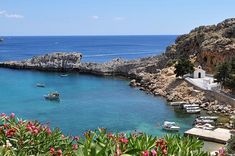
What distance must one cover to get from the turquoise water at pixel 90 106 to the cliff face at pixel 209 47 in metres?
11.6

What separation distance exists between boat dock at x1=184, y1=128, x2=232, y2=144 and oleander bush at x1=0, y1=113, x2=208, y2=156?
72.3 ft

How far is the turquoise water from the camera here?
130 ft

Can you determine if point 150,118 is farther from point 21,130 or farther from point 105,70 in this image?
point 105,70

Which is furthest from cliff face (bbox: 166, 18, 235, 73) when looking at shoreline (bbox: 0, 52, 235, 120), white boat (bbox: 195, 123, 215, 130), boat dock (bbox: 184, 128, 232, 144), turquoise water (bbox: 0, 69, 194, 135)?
boat dock (bbox: 184, 128, 232, 144)

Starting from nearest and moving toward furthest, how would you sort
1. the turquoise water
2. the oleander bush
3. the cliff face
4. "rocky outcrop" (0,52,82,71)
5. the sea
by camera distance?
1. the oleander bush
2. the sea
3. the turquoise water
4. the cliff face
5. "rocky outcrop" (0,52,82,71)

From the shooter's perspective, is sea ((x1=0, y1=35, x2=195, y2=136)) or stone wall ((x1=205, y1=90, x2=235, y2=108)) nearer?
sea ((x1=0, y1=35, x2=195, y2=136))

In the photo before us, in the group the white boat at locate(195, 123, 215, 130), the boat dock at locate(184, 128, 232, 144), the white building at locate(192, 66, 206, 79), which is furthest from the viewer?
the white building at locate(192, 66, 206, 79)

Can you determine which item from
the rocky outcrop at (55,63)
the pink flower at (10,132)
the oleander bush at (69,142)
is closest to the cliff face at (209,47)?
the rocky outcrop at (55,63)

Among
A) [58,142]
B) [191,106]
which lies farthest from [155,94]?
[58,142]

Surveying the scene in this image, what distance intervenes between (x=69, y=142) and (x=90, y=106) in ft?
125

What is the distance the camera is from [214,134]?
32.8 metres

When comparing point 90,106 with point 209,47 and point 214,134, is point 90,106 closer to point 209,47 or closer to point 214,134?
point 214,134

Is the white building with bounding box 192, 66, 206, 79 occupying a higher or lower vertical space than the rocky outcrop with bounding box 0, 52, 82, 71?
higher

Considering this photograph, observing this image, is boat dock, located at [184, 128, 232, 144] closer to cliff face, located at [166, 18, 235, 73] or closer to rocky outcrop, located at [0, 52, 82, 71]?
cliff face, located at [166, 18, 235, 73]
